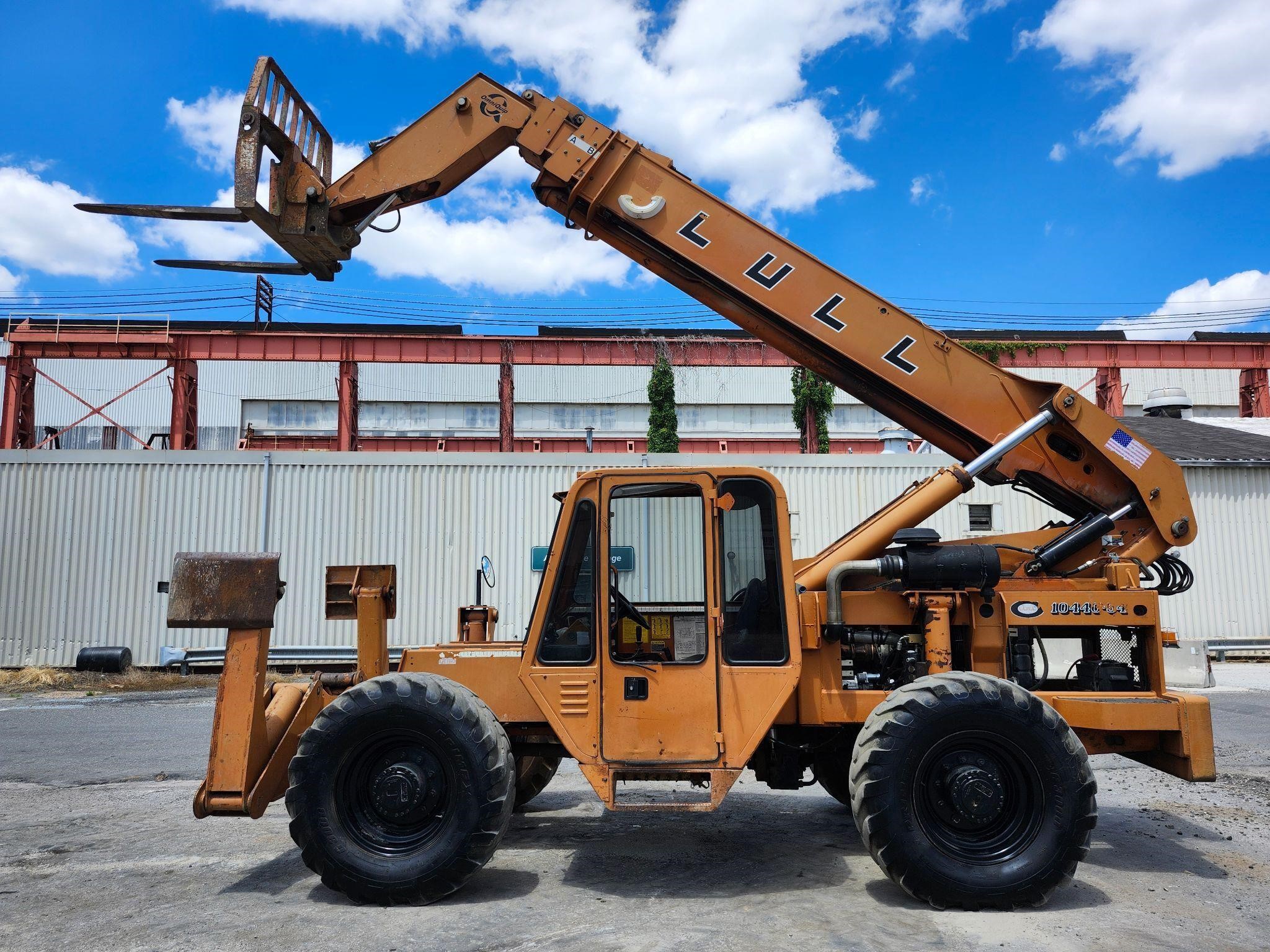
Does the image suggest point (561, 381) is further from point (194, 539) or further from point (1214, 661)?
point (1214, 661)

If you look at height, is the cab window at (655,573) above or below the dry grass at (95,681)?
above

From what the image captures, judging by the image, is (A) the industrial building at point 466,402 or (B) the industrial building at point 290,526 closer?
(B) the industrial building at point 290,526

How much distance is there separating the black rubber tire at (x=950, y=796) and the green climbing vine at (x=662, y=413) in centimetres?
2518

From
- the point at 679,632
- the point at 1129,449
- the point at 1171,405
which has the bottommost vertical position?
the point at 679,632

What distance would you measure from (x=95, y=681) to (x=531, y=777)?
11610 mm

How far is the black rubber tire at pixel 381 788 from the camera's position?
180 inches

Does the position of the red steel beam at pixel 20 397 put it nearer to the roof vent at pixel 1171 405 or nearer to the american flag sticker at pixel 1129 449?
the american flag sticker at pixel 1129 449

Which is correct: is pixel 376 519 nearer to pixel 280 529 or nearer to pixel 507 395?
pixel 280 529

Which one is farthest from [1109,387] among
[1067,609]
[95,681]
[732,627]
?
[95,681]

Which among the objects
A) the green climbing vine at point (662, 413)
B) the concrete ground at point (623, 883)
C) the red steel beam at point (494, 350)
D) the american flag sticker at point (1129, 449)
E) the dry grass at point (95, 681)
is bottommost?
the concrete ground at point (623, 883)

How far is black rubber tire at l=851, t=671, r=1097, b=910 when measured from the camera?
14.6 feet

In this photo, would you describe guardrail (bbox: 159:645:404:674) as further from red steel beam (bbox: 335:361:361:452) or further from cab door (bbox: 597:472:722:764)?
red steel beam (bbox: 335:361:361:452)

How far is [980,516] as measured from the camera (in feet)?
56.1

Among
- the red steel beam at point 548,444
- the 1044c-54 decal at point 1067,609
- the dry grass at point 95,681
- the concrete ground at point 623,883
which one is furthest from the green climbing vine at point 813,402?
the 1044c-54 decal at point 1067,609
